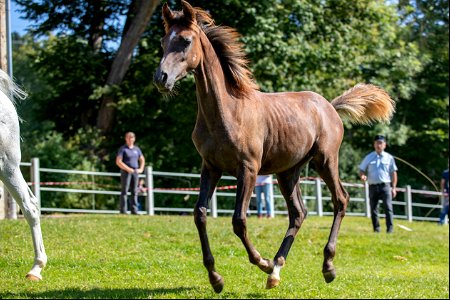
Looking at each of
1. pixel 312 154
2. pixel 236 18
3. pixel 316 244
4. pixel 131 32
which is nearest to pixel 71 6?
pixel 131 32

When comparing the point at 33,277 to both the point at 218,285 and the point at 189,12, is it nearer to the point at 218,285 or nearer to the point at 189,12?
the point at 218,285

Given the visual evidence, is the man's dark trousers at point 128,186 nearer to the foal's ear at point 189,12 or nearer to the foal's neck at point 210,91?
the foal's neck at point 210,91

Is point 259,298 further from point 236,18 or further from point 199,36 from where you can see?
point 236,18

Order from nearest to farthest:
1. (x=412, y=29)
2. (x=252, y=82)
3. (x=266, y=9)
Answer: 1. (x=252, y=82)
2. (x=266, y=9)
3. (x=412, y=29)

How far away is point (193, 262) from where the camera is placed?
10.7 m

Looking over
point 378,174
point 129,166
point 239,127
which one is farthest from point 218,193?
point 239,127

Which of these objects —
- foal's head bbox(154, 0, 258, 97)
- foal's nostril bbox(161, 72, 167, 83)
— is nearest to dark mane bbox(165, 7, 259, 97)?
foal's head bbox(154, 0, 258, 97)

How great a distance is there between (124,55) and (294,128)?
16221 millimetres

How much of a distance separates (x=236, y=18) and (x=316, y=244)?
38.3 feet

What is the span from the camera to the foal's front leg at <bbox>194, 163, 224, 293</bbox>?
23.0 ft

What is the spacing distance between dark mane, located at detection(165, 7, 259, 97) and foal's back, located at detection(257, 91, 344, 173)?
355 mm

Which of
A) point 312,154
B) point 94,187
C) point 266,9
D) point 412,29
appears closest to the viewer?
point 312,154

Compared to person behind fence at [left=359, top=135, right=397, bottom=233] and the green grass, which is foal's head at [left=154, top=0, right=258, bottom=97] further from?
person behind fence at [left=359, top=135, right=397, bottom=233]

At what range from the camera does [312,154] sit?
8.41m
